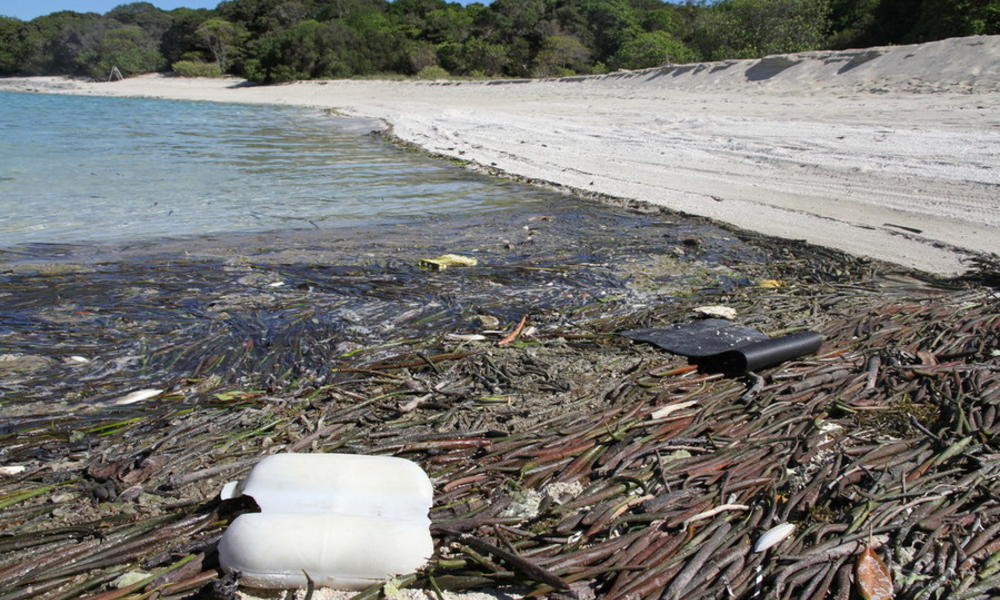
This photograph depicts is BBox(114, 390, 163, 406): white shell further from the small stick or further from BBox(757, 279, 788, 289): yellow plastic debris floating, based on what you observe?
BBox(757, 279, 788, 289): yellow plastic debris floating

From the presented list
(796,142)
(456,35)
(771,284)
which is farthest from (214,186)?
(456,35)

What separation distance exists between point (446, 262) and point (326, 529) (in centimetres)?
350

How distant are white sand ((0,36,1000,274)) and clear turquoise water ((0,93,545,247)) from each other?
1.45 metres

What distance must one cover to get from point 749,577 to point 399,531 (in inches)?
38.1

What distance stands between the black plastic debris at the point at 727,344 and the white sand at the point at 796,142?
8.33ft

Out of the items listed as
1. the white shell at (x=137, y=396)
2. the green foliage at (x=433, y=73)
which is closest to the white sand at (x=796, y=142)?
the white shell at (x=137, y=396)

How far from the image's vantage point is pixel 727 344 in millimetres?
3266

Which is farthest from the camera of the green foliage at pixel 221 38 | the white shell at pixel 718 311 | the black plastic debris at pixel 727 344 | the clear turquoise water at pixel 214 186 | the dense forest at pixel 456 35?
the green foliage at pixel 221 38

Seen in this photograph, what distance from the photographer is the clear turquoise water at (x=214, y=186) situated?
718cm

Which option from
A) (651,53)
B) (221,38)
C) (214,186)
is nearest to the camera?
(214,186)

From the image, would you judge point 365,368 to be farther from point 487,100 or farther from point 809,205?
point 487,100

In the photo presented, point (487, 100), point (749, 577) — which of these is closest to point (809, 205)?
point (749, 577)

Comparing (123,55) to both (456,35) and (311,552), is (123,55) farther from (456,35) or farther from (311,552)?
(311,552)

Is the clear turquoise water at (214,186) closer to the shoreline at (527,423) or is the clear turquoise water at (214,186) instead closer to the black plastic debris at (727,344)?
the shoreline at (527,423)
